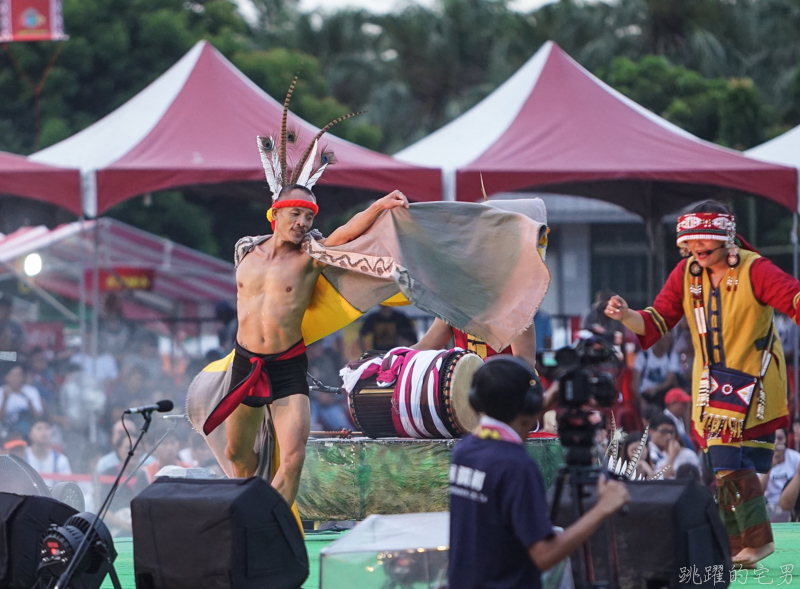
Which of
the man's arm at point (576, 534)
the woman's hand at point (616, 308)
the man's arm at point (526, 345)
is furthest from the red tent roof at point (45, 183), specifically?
the man's arm at point (576, 534)

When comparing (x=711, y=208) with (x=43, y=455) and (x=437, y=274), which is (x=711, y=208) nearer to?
(x=437, y=274)

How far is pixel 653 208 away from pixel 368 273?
22.7ft

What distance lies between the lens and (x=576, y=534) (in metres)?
3.43

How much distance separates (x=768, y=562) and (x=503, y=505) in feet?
9.87

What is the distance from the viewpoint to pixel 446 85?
34.8 m

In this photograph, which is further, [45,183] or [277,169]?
[45,183]

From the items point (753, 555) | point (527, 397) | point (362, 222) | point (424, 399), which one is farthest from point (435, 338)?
point (527, 397)

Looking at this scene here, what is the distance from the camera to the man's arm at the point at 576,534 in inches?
134

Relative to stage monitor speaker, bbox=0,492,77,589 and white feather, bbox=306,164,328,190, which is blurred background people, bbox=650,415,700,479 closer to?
white feather, bbox=306,164,328,190

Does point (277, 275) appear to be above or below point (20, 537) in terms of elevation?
above

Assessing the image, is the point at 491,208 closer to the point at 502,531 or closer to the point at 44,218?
the point at 502,531

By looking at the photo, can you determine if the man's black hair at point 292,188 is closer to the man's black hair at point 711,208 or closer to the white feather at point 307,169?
the white feather at point 307,169

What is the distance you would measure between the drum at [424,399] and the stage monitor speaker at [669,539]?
161 centimetres

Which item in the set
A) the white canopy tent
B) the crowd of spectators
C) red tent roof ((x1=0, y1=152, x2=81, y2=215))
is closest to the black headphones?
the crowd of spectators
